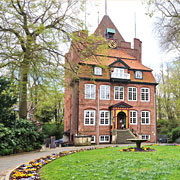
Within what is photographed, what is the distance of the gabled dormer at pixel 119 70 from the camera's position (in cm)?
3250

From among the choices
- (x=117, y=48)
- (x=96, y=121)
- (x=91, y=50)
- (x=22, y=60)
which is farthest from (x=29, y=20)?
(x=117, y=48)

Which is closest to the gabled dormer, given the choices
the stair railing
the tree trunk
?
the stair railing

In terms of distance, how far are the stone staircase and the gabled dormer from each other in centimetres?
747

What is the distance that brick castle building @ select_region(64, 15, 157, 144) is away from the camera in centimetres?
3030

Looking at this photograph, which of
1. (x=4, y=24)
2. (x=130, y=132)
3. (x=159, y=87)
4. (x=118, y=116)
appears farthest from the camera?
(x=159, y=87)

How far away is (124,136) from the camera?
29438 millimetres

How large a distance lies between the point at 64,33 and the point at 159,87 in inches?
1254

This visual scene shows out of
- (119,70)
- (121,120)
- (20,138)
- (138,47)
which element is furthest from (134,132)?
(20,138)

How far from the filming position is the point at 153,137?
3319cm

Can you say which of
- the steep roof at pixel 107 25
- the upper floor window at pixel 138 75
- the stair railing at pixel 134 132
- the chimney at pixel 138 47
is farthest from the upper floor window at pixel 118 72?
the steep roof at pixel 107 25

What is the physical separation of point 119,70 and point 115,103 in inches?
186

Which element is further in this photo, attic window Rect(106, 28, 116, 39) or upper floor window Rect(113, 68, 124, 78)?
attic window Rect(106, 28, 116, 39)

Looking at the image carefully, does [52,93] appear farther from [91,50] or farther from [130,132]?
[130,132]

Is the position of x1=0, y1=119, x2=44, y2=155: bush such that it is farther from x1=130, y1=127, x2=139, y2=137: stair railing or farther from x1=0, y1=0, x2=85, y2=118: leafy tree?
x1=130, y1=127, x2=139, y2=137: stair railing
